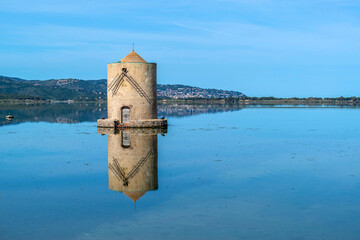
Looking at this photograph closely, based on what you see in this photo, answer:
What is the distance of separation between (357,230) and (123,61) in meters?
24.8

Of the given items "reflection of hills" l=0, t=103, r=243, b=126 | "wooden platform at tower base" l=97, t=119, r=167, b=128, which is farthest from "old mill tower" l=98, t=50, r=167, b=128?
"reflection of hills" l=0, t=103, r=243, b=126

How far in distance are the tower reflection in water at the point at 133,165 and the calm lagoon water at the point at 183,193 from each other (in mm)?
50

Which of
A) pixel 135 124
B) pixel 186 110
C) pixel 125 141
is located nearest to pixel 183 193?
pixel 125 141

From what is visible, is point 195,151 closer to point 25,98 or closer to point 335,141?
point 335,141

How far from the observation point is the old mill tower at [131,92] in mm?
31453

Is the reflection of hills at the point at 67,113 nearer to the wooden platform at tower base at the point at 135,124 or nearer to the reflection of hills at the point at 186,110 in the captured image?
the reflection of hills at the point at 186,110

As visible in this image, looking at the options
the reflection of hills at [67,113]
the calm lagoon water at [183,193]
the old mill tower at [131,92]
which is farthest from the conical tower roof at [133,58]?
the reflection of hills at [67,113]

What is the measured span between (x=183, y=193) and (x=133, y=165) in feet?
14.3

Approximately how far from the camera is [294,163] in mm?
17312

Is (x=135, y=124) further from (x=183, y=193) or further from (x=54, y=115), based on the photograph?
(x=54, y=115)

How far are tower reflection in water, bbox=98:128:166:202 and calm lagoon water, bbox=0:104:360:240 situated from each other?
0.16 ft

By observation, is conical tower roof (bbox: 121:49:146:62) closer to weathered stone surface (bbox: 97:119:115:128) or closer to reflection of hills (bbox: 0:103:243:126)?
weathered stone surface (bbox: 97:119:115:128)

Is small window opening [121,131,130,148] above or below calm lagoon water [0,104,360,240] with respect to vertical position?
above

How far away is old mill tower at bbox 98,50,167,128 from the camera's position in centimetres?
3145
